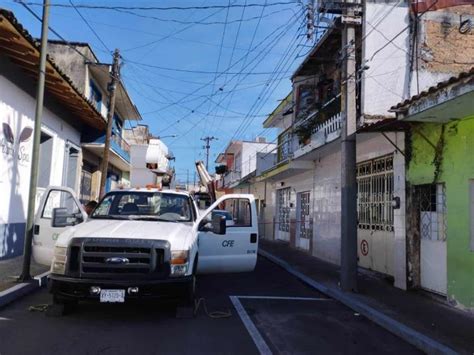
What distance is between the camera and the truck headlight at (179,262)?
654cm

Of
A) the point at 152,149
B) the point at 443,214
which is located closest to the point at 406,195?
the point at 443,214

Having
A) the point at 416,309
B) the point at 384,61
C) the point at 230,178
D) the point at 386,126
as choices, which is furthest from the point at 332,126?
the point at 230,178

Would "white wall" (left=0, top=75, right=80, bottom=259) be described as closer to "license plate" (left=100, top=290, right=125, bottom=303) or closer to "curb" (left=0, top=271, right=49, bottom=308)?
"curb" (left=0, top=271, right=49, bottom=308)

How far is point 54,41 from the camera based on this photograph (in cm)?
2031

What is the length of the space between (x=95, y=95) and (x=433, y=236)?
1684 cm

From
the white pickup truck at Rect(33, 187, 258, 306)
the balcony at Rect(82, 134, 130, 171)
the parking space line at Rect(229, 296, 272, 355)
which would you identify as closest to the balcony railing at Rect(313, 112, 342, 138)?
the white pickup truck at Rect(33, 187, 258, 306)

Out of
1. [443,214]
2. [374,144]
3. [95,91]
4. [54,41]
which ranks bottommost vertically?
[443,214]

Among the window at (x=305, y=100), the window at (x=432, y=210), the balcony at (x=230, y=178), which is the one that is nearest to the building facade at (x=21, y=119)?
the window at (x=305, y=100)

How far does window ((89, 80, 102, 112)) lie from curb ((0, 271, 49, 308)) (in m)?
12.7

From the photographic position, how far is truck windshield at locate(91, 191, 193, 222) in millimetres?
8016

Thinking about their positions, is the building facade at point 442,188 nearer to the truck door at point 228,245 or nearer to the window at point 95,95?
the truck door at point 228,245

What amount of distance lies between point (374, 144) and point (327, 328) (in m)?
6.42

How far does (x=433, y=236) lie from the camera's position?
30.9 feet

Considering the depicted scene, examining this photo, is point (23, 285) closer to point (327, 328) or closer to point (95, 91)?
point (327, 328)
